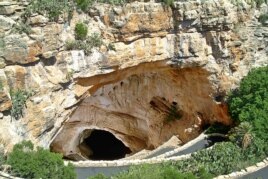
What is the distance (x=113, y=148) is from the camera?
40469 millimetres

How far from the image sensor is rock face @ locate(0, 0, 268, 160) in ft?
81.3

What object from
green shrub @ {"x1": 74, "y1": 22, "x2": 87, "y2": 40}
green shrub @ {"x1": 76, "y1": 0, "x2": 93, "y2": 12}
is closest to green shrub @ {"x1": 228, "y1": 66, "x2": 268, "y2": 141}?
green shrub @ {"x1": 74, "y1": 22, "x2": 87, "y2": 40}

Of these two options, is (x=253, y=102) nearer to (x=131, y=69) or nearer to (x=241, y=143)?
(x=241, y=143)

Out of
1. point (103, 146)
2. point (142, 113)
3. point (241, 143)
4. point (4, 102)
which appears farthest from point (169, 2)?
point (103, 146)

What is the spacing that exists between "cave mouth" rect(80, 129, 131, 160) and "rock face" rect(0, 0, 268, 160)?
1.95ft

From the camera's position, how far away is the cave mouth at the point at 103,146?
130 feet

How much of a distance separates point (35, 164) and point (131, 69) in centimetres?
1024

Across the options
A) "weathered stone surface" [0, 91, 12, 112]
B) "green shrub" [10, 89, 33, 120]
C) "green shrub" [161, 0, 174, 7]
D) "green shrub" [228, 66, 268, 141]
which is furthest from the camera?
"green shrub" [161, 0, 174, 7]

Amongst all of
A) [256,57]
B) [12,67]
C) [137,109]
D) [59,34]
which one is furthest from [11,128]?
[256,57]

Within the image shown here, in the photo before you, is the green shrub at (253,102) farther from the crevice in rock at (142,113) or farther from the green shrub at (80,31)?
the green shrub at (80,31)

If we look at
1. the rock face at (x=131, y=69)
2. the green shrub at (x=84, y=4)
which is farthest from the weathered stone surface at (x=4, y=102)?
the green shrub at (x=84, y=4)

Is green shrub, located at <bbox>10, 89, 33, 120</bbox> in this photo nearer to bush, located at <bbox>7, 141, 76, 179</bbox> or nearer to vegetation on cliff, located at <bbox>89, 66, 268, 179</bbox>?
bush, located at <bbox>7, 141, 76, 179</bbox>

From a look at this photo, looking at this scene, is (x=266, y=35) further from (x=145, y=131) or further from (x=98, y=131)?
(x=98, y=131)

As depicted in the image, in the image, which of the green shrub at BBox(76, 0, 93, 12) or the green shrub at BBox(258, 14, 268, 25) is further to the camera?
the green shrub at BBox(258, 14, 268, 25)
